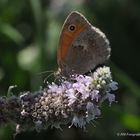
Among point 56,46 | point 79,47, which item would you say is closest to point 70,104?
point 79,47

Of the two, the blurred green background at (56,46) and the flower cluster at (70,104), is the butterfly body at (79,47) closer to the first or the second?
the flower cluster at (70,104)

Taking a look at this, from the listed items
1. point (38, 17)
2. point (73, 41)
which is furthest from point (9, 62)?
point (73, 41)

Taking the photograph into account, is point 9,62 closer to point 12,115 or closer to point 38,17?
point 38,17

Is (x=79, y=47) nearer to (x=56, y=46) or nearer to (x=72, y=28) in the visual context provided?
(x=72, y=28)

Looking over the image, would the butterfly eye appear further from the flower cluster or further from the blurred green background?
the blurred green background

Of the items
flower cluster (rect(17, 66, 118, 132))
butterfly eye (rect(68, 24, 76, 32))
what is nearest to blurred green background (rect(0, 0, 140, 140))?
butterfly eye (rect(68, 24, 76, 32))

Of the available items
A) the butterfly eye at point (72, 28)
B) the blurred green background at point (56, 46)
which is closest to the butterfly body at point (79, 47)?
the butterfly eye at point (72, 28)
